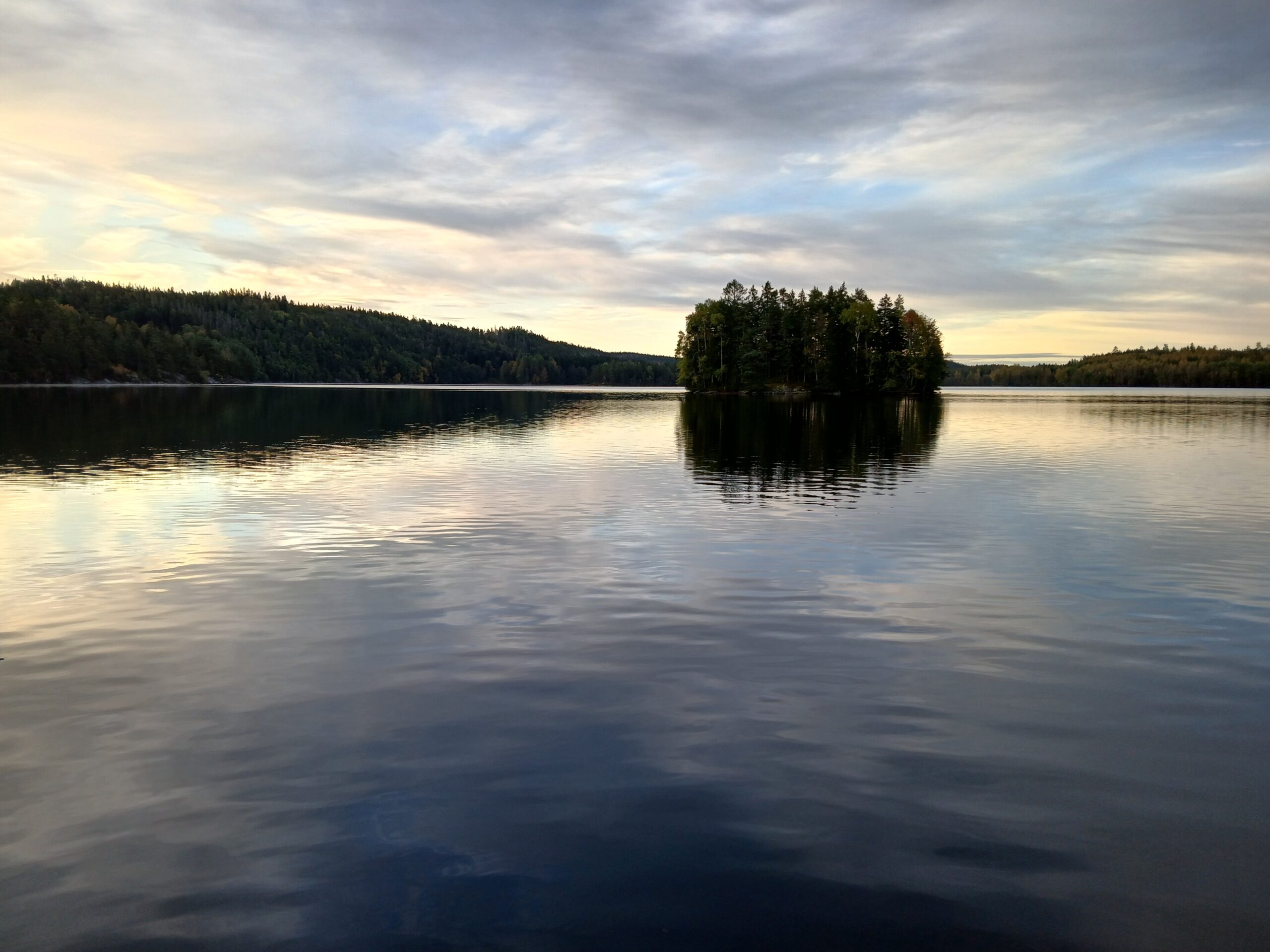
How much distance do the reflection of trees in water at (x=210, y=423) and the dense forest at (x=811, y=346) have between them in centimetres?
4362

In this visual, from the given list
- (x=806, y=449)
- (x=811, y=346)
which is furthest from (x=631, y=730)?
(x=811, y=346)

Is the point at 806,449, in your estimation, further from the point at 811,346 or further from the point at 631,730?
the point at 811,346

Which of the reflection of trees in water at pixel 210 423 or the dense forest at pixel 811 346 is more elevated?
the dense forest at pixel 811 346

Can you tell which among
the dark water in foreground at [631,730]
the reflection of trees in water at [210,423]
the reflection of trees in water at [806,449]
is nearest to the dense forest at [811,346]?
the reflection of trees in water at [210,423]

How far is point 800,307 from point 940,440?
4998 inches

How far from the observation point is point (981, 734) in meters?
10.9

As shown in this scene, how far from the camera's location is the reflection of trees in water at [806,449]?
37.4 meters

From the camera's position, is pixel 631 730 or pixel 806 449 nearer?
pixel 631 730

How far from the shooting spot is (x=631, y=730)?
1101 cm

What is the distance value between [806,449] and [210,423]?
55742 mm

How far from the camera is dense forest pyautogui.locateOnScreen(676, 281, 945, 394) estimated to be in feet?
583

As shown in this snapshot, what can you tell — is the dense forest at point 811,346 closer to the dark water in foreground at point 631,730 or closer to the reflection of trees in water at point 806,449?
the reflection of trees in water at point 806,449

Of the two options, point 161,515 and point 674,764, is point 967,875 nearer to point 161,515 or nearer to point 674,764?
point 674,764

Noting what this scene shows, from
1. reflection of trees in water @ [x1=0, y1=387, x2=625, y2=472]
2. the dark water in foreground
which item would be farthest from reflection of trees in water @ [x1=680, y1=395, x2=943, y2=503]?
reflection of trees in water @ [x1=0, y1=387, x2=625, y2=472]
